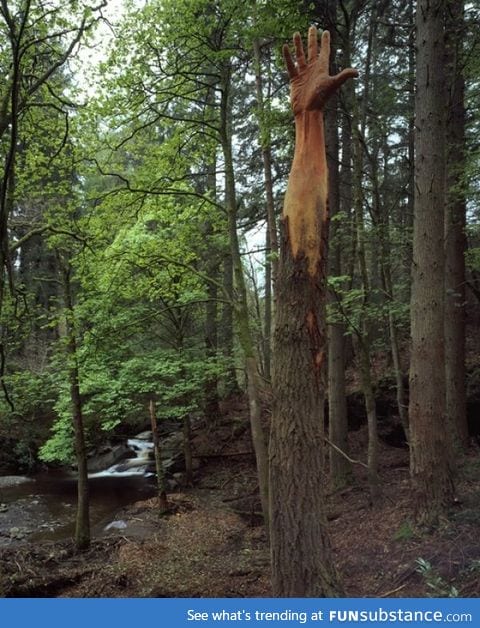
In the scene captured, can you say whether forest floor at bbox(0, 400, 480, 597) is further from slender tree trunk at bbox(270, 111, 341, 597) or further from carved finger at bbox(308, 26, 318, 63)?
carved finger at bbox(308, 26, 318, 63)

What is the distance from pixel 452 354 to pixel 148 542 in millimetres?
7295

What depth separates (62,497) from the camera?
1367 centimetres

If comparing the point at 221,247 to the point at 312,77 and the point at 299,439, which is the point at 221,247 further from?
the point at 299,439

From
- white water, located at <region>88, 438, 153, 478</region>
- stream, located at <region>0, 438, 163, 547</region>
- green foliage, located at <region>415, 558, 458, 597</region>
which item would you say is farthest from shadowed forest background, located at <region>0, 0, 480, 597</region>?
white water, located at <region>88, 438, 153, 478</region>

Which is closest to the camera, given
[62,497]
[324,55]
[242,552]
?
[324,55]

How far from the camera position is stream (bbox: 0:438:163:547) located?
35.8 ft

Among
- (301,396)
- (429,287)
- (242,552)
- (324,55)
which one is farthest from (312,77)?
(242,552)

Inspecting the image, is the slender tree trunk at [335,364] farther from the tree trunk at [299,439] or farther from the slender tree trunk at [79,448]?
the tree trunk at [299,439]

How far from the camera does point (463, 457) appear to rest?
829cm

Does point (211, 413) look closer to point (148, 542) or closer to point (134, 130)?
point (148, 542)

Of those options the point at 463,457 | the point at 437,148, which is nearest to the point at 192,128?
the point at 437,148

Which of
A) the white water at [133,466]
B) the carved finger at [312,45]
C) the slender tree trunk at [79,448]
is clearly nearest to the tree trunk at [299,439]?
the carved finger at [312,45]

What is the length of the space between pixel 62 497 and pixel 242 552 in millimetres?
8148

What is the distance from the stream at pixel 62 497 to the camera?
35.8ft
